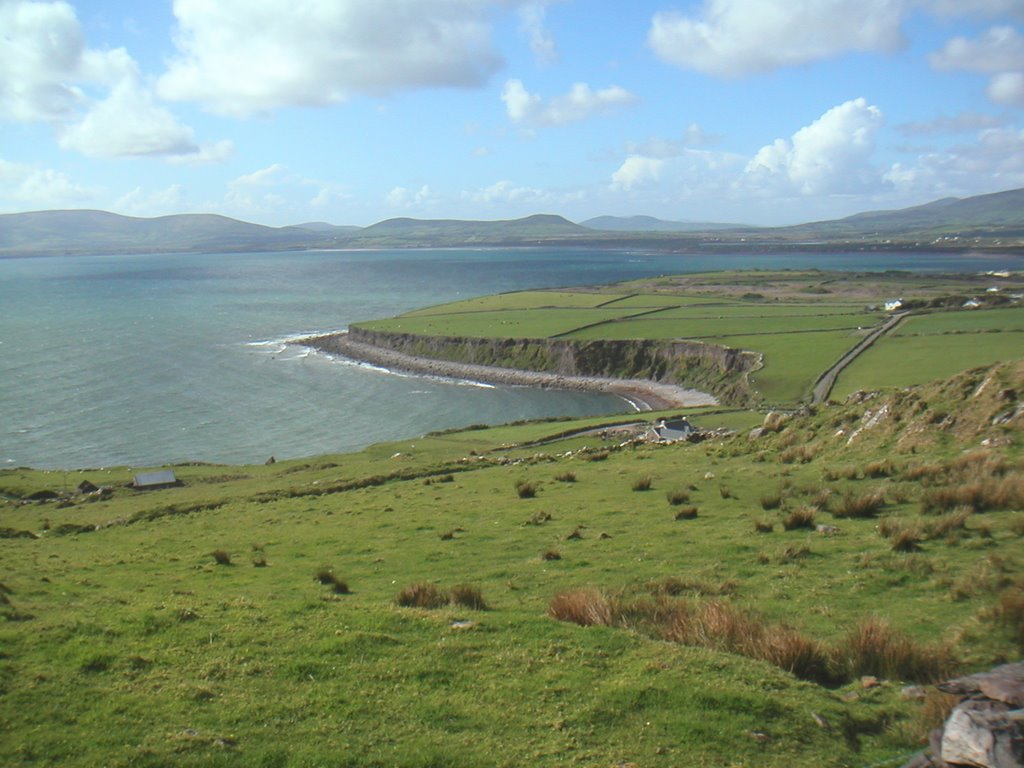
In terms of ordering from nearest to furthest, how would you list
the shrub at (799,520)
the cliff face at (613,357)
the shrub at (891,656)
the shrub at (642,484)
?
the shrub at (891,656), the shrub at (799,520), the shrub at (642,484), the cliff face at (613,357)

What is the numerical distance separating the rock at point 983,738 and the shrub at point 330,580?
399 inches

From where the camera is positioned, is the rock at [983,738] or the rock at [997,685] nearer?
the rock at [983,738]

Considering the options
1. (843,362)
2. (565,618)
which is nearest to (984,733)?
(565,618)

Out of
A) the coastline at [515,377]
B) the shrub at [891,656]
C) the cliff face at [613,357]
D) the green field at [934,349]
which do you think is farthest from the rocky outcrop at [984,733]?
the coastline at [515,377]

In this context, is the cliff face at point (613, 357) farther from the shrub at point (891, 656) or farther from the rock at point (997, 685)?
the rock at point (997, 685)

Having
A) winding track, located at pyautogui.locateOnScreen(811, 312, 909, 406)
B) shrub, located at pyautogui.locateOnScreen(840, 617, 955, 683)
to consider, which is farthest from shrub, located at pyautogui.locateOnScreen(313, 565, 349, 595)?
winding track, located at pyautogui.locateOnScreen(811, 312, 909, 406)

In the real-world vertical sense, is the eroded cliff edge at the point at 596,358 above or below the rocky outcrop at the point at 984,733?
below

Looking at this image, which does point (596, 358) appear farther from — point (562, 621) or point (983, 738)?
point (983, 738)

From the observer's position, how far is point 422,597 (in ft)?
41.7

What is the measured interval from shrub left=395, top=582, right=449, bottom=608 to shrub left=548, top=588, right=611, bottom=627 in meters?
1.76

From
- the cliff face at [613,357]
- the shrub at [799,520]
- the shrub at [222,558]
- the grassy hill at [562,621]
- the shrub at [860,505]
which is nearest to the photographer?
the grassy hill at [562,621]

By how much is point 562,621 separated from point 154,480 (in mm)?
35796

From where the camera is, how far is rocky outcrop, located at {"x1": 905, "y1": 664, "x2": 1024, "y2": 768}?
6.82 meters

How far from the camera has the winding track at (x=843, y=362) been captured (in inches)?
2552
